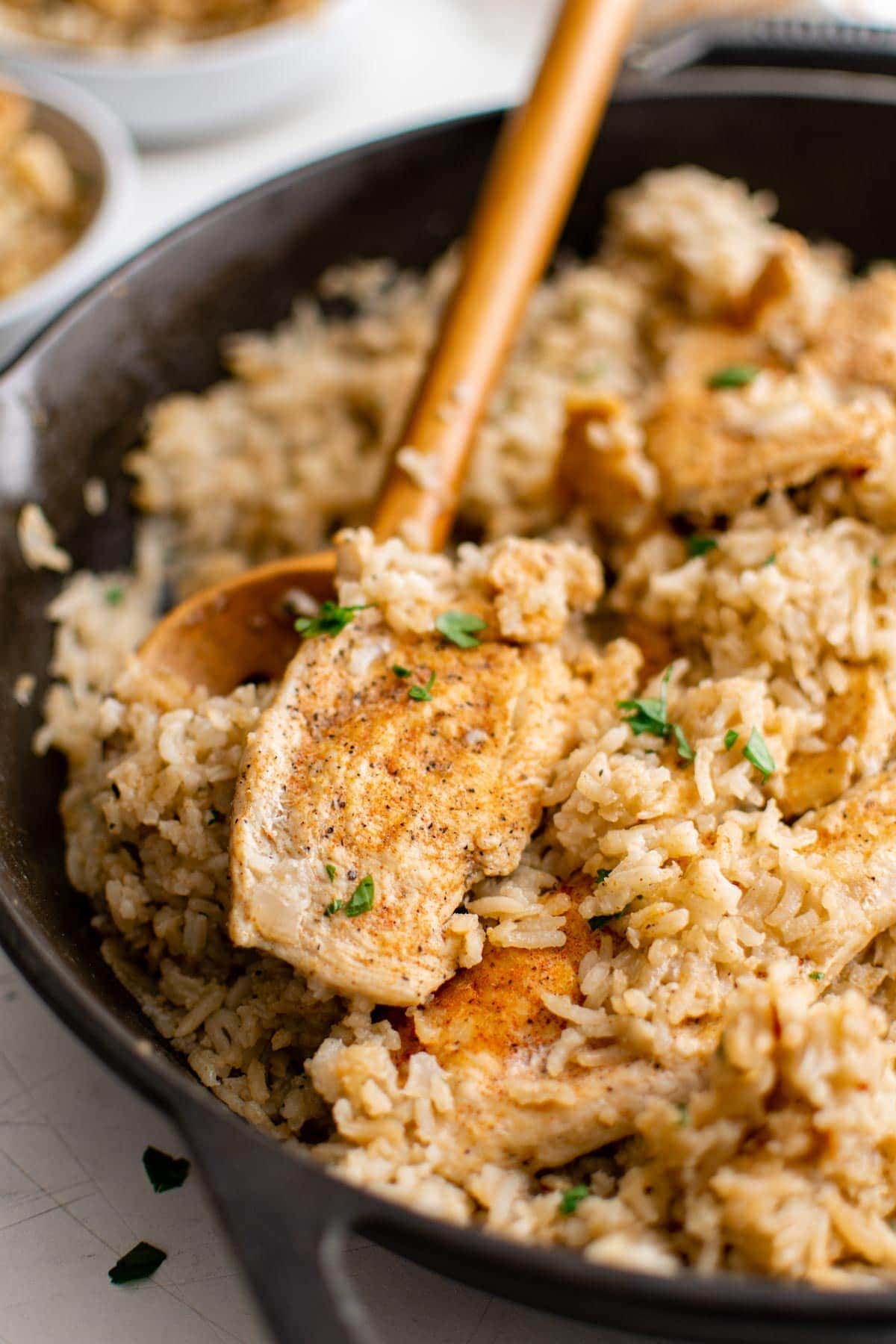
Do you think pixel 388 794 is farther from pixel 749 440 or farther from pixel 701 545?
pixel 749 440

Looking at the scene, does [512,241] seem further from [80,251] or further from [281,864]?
[281,864]

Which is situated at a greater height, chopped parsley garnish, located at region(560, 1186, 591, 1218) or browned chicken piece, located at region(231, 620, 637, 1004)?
browned chicken piece, located at region(231, 620, 637, 1004)

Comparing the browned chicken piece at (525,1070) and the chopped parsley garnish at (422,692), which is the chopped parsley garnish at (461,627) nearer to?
the chopped parsley garnish at (422,692)

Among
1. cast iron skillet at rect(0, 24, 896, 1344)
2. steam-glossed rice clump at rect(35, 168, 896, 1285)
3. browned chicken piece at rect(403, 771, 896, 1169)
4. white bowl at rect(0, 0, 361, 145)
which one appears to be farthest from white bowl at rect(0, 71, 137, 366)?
browned chicken piece at rect(403, 771, 896, 1169)

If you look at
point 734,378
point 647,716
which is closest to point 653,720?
point 647,716

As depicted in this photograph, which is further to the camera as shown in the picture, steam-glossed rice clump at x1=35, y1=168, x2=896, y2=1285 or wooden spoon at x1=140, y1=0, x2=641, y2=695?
wooden spoon at x1=140, y1=0, x2=641, y2=695

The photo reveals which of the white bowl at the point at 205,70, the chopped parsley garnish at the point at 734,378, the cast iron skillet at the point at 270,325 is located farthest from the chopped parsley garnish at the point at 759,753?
the white bowl at the point at 205,70

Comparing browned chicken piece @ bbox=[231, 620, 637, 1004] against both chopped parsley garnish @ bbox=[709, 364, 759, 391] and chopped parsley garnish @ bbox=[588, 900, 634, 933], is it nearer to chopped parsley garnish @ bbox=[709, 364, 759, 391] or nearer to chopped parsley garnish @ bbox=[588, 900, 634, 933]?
chopped parsley garnish @ bbox=[588, 900, 634, 933]
